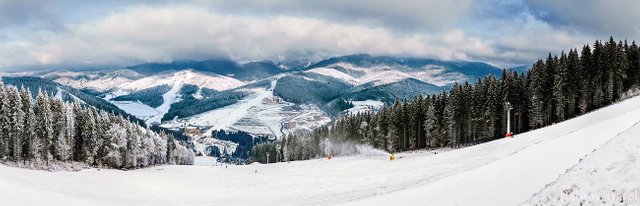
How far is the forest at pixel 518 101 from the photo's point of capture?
88.6 metres

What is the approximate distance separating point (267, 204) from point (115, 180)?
31476mm

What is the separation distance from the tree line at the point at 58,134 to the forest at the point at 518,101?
207 ft

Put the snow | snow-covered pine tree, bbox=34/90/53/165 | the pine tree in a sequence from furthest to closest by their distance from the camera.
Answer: the pine tree
snow-covered pine tree, bbox=34/90/53/165
the snow

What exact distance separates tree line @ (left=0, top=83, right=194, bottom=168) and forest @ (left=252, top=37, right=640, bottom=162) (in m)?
63.0

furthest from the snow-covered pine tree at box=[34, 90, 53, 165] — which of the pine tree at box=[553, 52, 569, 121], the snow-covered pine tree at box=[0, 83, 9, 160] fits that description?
the pine tree at box=[553, 52, 569, 121]

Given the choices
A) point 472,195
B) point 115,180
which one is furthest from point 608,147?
point 115,180

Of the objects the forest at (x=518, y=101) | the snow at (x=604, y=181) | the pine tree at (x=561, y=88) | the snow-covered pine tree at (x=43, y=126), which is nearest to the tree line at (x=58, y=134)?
the snow-covered pine tree at (x=43, y=126)

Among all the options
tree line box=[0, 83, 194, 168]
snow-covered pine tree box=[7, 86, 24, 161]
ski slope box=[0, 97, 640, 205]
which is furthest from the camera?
tree line box=[0, 83, 194, 168]

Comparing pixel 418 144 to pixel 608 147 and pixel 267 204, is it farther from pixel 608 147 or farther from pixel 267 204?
pixel 608 147

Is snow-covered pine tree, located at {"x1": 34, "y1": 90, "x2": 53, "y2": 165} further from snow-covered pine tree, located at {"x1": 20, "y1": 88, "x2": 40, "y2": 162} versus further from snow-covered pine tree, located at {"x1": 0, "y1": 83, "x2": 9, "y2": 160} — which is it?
snow-covered pine tree, located at {"x1": 0, "y1": 83, "x2": 9, "y2": 160}

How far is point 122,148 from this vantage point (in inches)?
3922

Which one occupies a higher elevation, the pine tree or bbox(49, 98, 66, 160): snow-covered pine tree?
the pine tree

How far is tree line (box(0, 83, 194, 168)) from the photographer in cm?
7850

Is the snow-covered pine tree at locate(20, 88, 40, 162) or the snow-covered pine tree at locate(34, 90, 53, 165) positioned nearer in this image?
the snow-covered pine tree at locate(20, 88, 40, 162)
